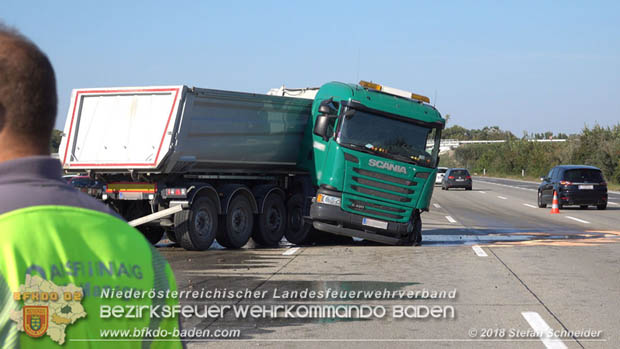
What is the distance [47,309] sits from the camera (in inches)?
64.9

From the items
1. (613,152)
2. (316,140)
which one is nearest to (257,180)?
(316,140)

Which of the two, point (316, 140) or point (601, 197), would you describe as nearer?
point (316, 140)

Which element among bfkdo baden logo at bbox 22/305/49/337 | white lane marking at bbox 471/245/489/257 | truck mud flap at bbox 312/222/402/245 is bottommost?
white lane marking at bbox 471/245/489/257

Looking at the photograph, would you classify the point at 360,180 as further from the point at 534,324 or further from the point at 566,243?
the point at 534,324

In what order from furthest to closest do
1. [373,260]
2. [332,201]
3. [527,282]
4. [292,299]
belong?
[332,201]
[373,260]
[527,282]
[292,299]

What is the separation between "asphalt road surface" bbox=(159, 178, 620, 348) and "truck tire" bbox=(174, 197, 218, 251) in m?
0.26

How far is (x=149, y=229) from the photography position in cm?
1641

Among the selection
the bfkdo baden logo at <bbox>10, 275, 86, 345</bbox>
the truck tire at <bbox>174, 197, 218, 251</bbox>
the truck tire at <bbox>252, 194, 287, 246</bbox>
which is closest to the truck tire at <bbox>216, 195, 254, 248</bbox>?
the truck tire at <bbox>252, 194, 287, 246</bbox>

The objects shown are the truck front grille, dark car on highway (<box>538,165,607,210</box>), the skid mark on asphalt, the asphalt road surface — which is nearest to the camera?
the asphalt road surface

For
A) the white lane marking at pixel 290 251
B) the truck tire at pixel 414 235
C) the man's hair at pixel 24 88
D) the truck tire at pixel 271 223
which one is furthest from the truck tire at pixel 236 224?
the man's hair at pixel 24 88

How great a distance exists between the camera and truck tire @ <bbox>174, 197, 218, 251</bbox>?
45.5 feet

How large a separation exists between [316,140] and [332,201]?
1.35 metres

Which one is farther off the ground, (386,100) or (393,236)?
(386,100)

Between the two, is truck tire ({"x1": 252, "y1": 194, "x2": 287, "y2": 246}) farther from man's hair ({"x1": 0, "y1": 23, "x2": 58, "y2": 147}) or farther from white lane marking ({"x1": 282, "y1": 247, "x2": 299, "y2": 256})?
man's hair ({"x1": 0, "y1": 23, "x2": 58, "y2": 147})
